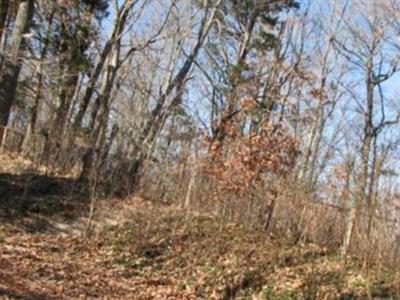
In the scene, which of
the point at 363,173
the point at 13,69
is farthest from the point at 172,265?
the point at 13,69

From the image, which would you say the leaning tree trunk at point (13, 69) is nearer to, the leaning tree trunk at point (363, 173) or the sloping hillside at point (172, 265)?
the sloping hillside at point (172, 265)

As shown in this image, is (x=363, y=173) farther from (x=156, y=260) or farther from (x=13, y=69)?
(x=13, y=69)

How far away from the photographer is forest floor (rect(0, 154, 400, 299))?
40.0 ft

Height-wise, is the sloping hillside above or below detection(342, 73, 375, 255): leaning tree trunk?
below

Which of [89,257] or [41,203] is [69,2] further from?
[89,257]

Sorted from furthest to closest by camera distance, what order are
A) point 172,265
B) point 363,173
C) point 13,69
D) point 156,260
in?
point 13,69
point 363,173
point 156,260
point 172,265

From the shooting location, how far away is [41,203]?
1728 centimetres

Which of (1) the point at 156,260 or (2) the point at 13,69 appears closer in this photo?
(1) the point at 156,260

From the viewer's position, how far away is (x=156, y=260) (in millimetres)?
14930

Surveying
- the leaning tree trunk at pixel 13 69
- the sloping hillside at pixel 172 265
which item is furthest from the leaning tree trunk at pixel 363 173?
the leaning tree trunk at pixel 13 69

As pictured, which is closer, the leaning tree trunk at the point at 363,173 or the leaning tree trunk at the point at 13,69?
the leaning tree trunk at the point at 363,173

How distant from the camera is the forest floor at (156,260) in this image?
40.0 feet

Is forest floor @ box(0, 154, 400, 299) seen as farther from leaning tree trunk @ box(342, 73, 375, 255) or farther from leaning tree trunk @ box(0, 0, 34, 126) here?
leaning tree trunk @ box(0, 0, 34, 126)

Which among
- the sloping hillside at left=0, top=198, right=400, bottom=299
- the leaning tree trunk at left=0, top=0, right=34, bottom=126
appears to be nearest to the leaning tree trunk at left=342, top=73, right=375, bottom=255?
the sloping hillside at left=0, top=198, right=400, bottom=299
